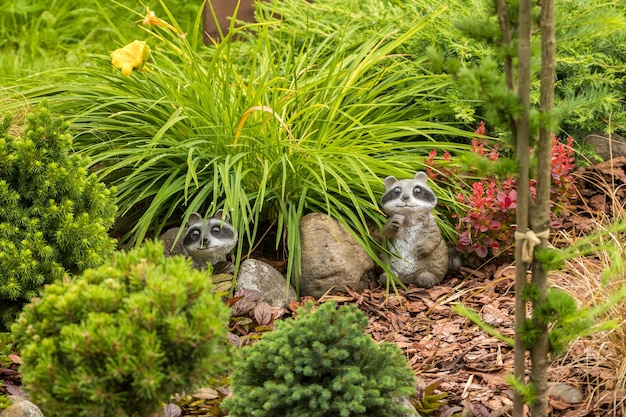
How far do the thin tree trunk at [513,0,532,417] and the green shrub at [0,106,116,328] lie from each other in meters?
1.97

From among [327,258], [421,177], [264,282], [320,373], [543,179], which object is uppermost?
[543,179]

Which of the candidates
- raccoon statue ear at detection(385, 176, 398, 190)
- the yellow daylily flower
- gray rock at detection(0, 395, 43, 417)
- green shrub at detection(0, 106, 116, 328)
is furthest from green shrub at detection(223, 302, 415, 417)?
the yellow daylily flower

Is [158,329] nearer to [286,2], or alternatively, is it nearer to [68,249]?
[68,249]

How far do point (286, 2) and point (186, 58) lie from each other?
1.55m

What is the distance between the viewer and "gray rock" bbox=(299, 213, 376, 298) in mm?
4578

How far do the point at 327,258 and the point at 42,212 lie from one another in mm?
1504

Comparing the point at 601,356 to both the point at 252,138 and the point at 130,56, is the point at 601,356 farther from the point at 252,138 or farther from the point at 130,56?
the point at 130,56

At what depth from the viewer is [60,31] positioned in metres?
8.62

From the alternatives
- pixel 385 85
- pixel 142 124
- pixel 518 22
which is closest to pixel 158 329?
pixel 518 22

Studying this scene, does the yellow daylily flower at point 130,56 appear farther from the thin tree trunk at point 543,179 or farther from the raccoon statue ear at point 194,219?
the thin tree trunk at point 543,179

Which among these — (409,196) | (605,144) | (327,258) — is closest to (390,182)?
(409,196)

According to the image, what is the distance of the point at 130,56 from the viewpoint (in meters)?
4.69

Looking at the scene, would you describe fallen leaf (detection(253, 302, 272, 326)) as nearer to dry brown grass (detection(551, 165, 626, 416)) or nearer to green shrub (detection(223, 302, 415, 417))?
green shrub (detection(223, 302, 415, 417))

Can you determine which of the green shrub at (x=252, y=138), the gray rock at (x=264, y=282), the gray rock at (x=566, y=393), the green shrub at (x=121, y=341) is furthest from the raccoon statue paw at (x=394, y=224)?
the green shrub at (x=121, y=341)
